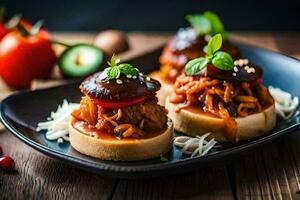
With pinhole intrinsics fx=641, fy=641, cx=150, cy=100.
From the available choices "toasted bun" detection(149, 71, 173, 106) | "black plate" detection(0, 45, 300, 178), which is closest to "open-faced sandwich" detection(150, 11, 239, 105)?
"toasted bun" detection(149, 71, 173, 106)

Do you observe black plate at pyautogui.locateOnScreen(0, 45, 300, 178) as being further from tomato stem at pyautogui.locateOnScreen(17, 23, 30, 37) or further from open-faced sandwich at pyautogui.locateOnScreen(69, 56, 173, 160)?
tomato stem at pyautogui.locateOnScreen(17, 23, 30, 37)

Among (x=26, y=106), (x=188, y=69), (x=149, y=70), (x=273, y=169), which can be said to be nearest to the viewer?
(x=273, y=169)

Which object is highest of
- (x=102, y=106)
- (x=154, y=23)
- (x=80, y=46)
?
(x=102, y=106)

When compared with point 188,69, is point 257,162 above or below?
below

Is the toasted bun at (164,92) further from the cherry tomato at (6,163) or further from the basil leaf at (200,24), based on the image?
the cherry tomato at (6,163)

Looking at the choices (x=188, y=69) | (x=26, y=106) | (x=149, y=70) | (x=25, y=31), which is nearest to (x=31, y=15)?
(x=25, y=31)

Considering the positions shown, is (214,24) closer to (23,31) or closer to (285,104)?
(285,104)

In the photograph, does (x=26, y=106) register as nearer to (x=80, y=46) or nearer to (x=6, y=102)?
(x=6, y=102)
